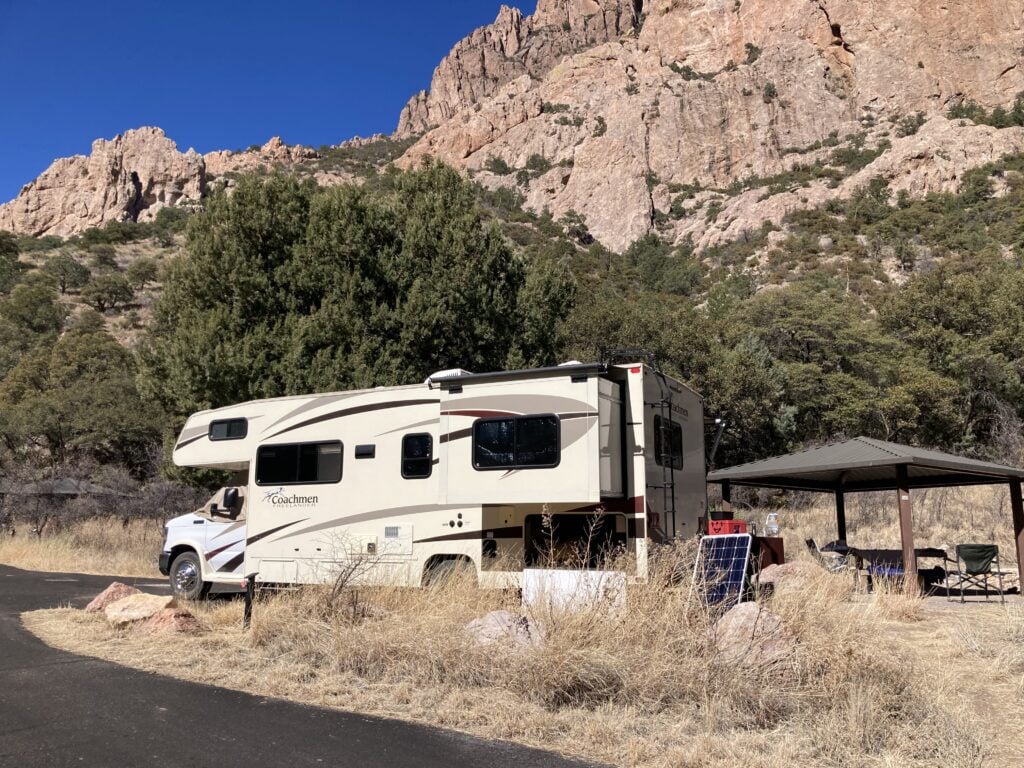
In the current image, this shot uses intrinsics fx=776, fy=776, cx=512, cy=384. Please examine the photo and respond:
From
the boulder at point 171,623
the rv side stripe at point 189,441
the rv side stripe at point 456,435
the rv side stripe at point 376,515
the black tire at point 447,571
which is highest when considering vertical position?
the rv side stripe at point 189,441

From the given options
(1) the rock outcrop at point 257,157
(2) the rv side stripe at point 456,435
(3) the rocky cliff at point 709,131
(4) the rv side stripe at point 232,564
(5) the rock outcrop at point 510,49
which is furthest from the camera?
(5) the rock outcrop at point 510,49

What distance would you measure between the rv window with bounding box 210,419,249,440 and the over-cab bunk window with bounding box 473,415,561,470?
418 cm

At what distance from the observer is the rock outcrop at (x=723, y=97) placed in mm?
88250

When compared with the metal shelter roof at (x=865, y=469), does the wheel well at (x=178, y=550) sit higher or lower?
lower

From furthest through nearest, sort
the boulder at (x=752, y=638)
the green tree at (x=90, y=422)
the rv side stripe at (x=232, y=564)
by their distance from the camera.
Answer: the green tree at (x=90, y=422)
the rv side stripe at (x=232, y=564)
the boulder at (x=752, y=638)

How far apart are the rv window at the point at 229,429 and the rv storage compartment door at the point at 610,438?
5702 mm

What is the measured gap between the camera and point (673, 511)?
31.8 ft

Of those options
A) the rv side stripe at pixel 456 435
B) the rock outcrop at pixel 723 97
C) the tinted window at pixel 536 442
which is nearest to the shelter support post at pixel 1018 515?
the tinted window at pixel 536 442

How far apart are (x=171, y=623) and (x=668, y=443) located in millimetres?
6209

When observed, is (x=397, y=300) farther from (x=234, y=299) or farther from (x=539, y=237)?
(x=539, y=237)

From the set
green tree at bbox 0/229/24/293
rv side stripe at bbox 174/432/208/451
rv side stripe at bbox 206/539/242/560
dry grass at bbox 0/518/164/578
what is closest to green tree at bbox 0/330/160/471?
dry grass at bbox 0/518/164/578

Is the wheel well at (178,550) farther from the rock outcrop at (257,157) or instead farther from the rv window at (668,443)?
the rock outcrop at (257,157)

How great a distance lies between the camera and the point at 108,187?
99.2 metres

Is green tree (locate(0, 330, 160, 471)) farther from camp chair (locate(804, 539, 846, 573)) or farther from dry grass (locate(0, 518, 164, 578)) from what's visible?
camp chair (locate(804, 539, 846, 573))
